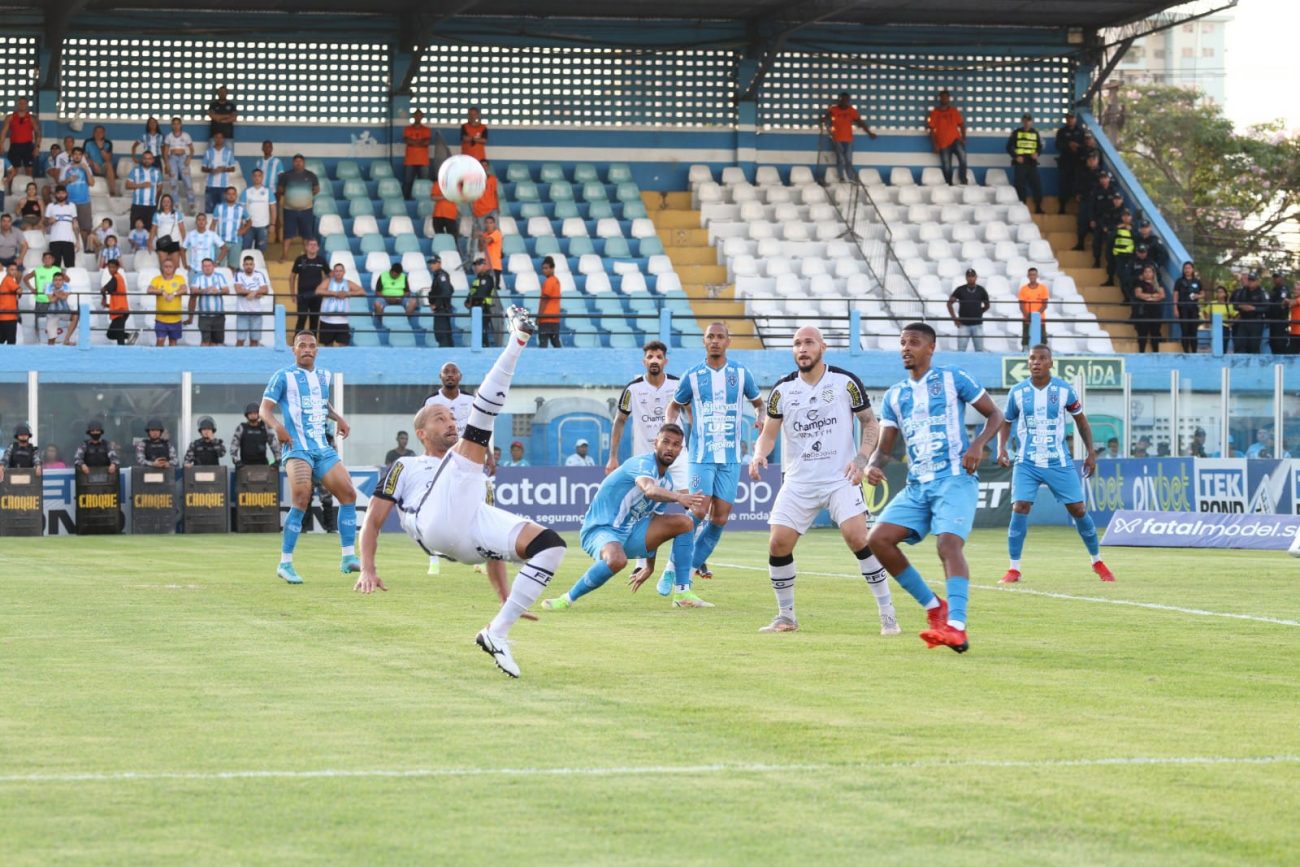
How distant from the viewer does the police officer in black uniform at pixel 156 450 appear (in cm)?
3173

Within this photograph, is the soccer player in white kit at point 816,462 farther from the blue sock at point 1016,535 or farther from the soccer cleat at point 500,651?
the blue sock at point 1016,535

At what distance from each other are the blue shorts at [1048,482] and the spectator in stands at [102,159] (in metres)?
23.2

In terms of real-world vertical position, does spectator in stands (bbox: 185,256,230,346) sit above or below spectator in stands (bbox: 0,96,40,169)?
below

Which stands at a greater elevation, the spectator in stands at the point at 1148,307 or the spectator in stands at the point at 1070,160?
the spectator in stands at the point at 1070,160

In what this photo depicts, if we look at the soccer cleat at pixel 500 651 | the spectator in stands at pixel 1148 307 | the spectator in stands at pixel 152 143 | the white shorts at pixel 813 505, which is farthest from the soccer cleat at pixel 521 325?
the spectator in stands at pixel 1148 307

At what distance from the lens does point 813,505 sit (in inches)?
547

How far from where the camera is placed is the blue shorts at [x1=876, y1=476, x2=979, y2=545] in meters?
12.8

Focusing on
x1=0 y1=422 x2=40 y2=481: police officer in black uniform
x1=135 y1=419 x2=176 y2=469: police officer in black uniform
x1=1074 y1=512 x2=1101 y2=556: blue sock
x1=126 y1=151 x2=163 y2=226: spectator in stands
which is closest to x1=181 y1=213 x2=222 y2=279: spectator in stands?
x1=126 y1=151 x2=163 y2=226: spectator in stands

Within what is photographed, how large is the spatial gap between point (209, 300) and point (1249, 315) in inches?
805

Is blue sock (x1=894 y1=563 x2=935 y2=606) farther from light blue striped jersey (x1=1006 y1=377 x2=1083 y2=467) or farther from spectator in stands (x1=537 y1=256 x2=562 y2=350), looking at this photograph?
spectator in stands (x1=537 y1=256 x2=562 y2=350)

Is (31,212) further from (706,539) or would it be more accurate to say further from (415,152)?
(706,539)

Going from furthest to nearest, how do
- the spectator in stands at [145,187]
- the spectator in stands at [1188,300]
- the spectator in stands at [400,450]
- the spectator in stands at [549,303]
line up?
the spectator in stands at [1188,300], the spectator in stands at [145,187], the spectator in stands at [549,303], the spectator in stands at [400,450]

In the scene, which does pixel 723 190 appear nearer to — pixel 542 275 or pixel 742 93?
pixel 742 93

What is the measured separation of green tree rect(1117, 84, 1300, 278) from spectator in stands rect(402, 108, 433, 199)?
3515 cm
